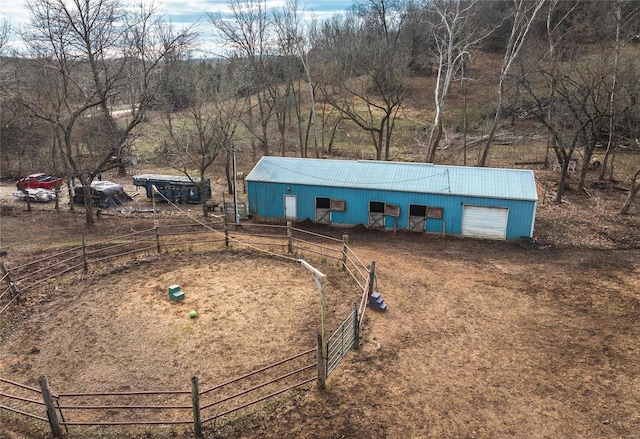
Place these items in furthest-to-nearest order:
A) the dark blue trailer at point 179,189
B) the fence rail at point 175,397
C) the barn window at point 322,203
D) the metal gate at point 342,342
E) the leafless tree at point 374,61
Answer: the leafless tree at point 374,61 → the dark blue trailer at point 179,189 → the barn window at point 322,203 → the metal gate at point 342,342 → the fence rail at point 175,397

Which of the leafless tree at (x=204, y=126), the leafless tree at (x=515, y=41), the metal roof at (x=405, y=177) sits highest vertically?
the leafless tree at (x=515, y=41)

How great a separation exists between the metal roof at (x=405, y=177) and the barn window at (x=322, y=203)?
0.85 m

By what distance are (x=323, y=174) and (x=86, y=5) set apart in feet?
43.5

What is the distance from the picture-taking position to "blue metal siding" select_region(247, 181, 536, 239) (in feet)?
64.3

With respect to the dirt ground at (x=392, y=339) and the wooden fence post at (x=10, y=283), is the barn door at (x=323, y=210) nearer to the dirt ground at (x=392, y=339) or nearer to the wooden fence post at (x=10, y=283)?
the dirt ground at (x=392, y=339)

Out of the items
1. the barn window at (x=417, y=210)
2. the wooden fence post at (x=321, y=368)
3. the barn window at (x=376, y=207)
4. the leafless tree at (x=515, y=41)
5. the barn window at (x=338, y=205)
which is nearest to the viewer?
the wooden fence post at (x=321, y=368)

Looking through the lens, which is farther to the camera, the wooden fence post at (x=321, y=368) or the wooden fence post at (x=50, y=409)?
the wooden fence post at (x=321, y=368)

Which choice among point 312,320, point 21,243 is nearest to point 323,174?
point 312,320

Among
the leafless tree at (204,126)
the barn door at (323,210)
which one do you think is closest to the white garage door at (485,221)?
the barn door at (323,210)

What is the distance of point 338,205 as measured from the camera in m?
21.8

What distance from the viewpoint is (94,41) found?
2072 centimetres

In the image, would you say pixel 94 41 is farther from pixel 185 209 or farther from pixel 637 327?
pixel 637 327

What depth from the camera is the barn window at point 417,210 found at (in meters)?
20.7

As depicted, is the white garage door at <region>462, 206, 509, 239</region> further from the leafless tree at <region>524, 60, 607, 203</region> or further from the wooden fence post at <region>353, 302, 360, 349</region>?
the wooden fence post at <region>353, 302, 360, 349</region>
